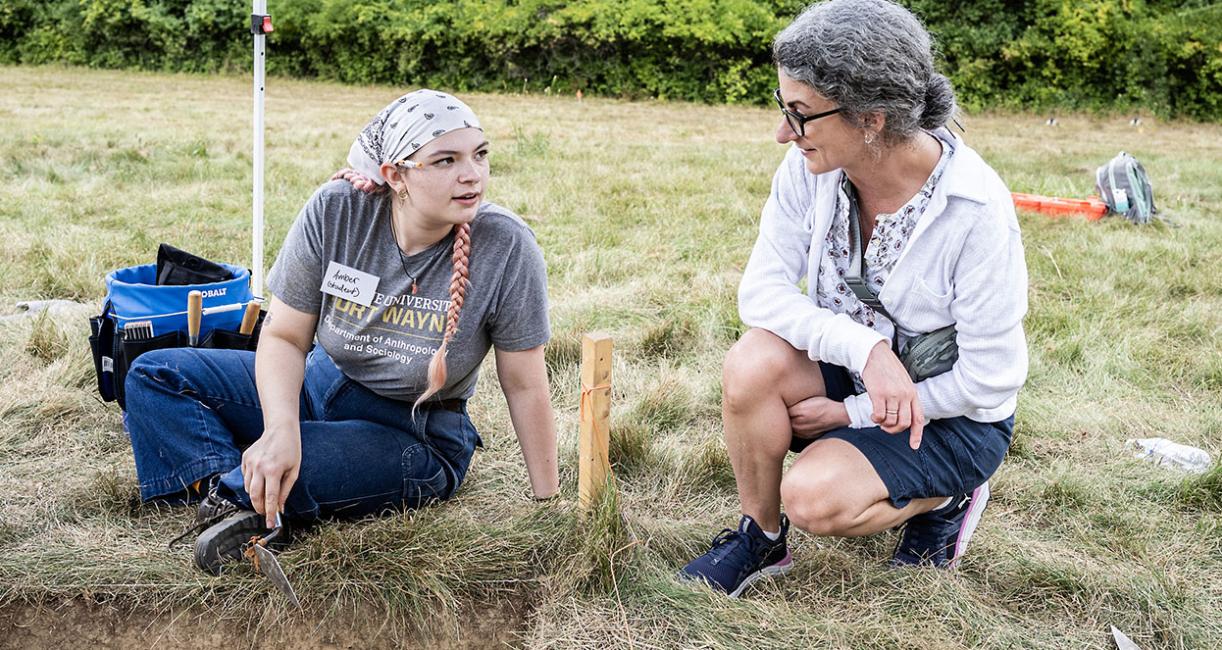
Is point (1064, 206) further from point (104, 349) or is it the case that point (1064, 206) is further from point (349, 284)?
point (104, 349)

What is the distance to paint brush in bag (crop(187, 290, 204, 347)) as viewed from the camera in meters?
3.02

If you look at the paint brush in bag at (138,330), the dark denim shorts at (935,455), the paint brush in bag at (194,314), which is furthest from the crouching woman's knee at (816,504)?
the paint brush in bag at (138,330)

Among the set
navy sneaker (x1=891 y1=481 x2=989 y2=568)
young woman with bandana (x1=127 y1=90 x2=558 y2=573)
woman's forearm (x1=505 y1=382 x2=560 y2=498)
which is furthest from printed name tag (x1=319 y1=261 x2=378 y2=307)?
navy sneaker (x1=891 y1=481 x2=989 y2=568)

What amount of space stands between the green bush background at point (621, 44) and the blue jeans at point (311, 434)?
14.0 metres

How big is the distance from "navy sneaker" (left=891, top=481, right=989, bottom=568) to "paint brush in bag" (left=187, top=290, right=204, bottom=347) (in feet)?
6.62

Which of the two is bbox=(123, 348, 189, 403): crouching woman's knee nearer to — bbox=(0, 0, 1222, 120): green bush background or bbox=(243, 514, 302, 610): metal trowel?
bbox=(243, 514, 302, 610): metal trowel

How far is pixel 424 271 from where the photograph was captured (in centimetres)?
247

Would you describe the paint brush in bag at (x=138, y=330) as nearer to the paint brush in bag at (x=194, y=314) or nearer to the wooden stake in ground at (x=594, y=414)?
the paint brush in bag at (x=194, y=314)

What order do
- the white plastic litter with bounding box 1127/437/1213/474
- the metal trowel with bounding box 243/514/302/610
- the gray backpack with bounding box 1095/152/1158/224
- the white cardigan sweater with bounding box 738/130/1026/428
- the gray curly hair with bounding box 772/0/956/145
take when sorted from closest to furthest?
the gray curly hair with bounding box 772/0/956/145 < the white cardigan sweater with bounding box 738/130/1026/428 < the metal trowel with bounding box 243/514/302/610 < the white plastic litter with bounding box 1127/437/1213/474 < the gray backpack with bounding box 1095/152/1158/224

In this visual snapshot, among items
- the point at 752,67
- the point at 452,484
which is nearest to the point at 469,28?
the point at 752,67

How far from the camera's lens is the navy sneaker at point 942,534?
2.52 metres

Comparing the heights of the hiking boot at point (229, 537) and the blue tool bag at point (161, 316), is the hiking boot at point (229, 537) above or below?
below

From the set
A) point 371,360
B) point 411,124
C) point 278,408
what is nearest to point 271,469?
point 278,408

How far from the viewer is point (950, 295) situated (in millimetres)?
2238
